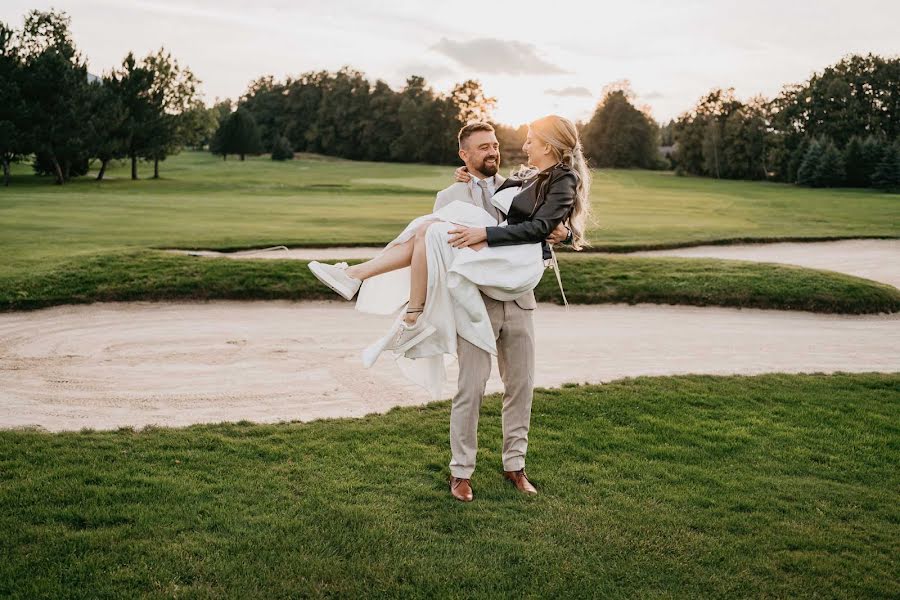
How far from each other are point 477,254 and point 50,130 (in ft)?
154

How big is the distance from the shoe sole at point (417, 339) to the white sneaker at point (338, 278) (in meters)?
0.48

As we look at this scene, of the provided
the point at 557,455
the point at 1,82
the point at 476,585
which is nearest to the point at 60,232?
the point at 557,455

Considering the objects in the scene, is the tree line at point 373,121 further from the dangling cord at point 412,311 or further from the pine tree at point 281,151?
the dangling cord at point 412,311

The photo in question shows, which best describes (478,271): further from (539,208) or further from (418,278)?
(539,208)

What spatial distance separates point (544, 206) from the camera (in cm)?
486

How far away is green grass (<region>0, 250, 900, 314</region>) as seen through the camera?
12.2 meters

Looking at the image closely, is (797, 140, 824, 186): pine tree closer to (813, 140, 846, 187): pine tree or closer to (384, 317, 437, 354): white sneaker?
(813, 140, 846, 187): pine tree

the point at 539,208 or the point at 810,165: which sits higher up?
the point at 810,165

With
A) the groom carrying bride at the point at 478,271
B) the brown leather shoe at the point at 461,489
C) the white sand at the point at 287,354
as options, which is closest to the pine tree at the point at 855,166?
the white sand at the point at 287,354

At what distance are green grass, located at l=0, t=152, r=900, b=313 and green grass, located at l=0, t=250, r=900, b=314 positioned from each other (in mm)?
23

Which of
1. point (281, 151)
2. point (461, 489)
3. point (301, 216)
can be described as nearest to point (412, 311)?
point (461, 489)

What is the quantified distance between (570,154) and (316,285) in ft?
27.9

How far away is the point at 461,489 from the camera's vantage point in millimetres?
5273

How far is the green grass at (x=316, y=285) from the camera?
12156 mm
